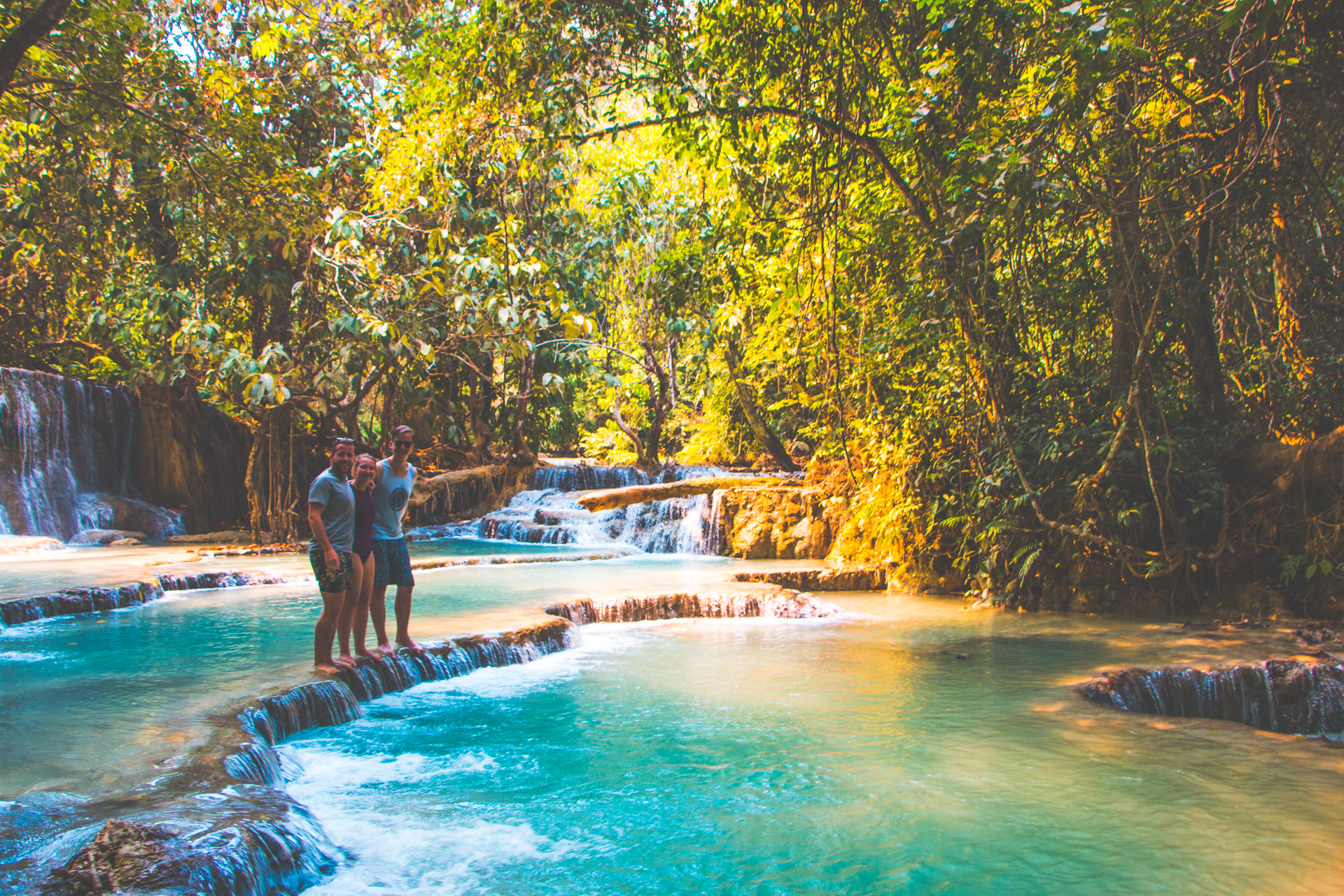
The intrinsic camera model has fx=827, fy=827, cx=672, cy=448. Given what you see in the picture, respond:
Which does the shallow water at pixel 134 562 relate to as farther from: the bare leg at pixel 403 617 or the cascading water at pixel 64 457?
the bare leg at pixel 403 617

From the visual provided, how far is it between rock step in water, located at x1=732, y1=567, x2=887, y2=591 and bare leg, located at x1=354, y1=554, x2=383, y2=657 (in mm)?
5547

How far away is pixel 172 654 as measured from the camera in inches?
272

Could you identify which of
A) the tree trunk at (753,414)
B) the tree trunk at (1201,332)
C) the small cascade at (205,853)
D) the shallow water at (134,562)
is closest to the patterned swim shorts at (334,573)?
the small cascade at (205,853)

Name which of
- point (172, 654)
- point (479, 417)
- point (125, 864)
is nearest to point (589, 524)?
point (479, 417)

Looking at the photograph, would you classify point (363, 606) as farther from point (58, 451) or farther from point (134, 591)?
point (58, 451)

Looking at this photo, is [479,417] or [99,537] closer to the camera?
[99,537]

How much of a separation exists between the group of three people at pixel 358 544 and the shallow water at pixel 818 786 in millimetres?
595

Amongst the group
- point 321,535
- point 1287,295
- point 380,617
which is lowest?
point 380,617

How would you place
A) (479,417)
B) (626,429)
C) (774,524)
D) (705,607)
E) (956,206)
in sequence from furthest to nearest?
(626,429)
(479,417)
(774,524)
(705,607)
(956,206)

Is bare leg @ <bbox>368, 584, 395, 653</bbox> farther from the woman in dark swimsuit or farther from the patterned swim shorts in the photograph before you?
the patterned swim shorts

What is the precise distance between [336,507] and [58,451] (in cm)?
1619

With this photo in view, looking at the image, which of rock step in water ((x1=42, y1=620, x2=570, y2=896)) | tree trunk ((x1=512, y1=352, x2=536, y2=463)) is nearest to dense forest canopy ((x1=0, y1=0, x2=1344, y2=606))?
rock step in water ((x1=42, y1=620, x2=570, y2=896))

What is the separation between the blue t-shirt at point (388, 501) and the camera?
5.76 m

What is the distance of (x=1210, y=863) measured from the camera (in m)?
3.51
